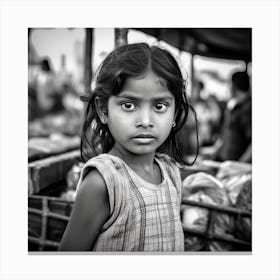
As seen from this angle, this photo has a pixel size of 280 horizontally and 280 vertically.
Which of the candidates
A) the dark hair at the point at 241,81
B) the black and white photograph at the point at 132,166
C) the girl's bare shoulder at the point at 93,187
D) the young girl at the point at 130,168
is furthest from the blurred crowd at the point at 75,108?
the girl's bare shoulder at the point at 93,187

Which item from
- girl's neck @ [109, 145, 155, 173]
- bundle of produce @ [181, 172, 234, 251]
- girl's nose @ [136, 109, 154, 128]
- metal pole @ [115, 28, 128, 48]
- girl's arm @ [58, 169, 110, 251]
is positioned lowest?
bundle of produce @ [181, 172, 234, 251]

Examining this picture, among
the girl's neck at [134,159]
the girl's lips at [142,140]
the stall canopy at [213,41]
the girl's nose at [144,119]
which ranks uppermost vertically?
the stall canopy at [213,41]

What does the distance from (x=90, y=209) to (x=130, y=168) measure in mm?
209

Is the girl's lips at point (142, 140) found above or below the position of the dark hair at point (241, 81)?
below

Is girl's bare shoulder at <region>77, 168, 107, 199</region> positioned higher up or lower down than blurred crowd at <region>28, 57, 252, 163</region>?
lower down

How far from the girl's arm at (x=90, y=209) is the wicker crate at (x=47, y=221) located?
0.55 m

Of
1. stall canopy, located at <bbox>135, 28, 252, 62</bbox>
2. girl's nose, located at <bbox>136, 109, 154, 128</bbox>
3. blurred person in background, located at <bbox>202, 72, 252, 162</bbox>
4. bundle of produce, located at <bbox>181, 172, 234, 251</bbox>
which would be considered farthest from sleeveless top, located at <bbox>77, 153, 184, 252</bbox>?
blurred person in background, located at <bbox>202, 72, 252, 162</bbox>

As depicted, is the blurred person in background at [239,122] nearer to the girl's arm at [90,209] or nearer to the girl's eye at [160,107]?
the girl's eye at [160,107]

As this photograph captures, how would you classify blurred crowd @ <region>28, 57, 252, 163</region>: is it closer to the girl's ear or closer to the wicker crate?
the wicker crate

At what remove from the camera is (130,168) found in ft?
4.59

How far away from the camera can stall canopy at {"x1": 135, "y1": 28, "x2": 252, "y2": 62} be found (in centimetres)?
329

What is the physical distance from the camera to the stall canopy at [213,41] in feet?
10.8

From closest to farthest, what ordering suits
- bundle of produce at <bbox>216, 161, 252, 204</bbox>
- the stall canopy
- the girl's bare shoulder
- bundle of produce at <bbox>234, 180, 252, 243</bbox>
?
the girl's bare shoulder, bundle of produce at <bbox>234, 180, 252, 243</bbox>, bundle of produce at <bbox>216, 161, 252, 204</bbox>, the stall canopy
